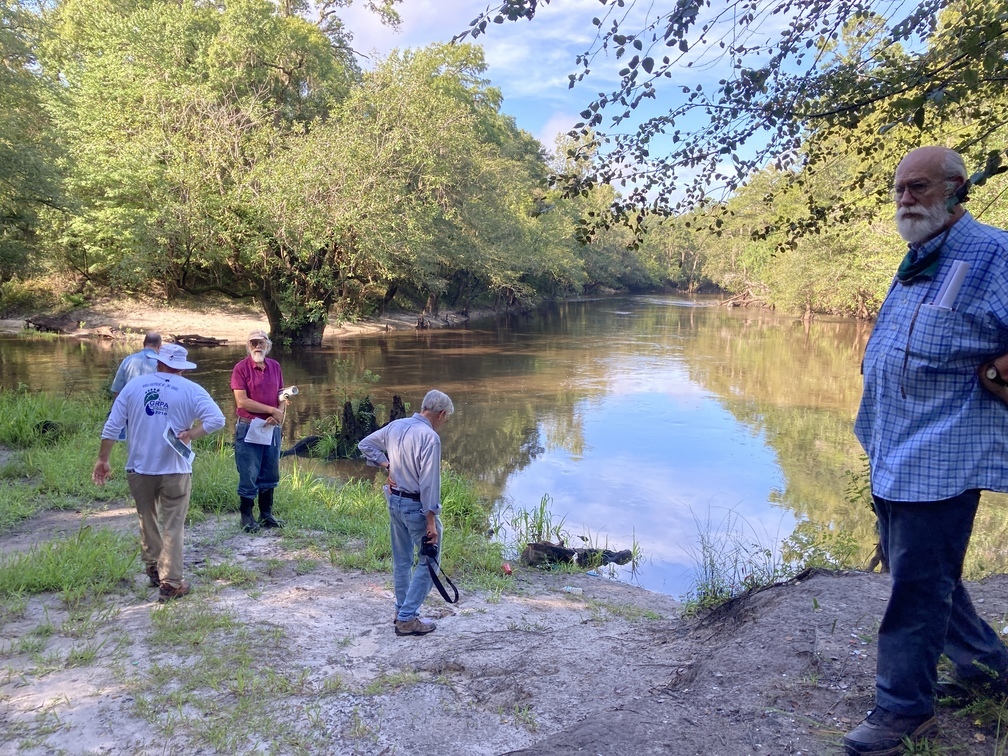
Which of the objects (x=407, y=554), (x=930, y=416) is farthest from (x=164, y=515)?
(x=930, y=416)

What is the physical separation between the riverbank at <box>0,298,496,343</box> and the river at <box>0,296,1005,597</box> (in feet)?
8.78

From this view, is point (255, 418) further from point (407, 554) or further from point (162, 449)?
point (407, 554)

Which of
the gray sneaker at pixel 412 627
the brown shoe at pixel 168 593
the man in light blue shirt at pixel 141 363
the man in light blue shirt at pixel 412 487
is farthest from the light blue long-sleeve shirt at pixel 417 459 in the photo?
the man in light blue shirt at pixel 141 363

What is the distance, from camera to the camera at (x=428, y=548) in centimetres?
450

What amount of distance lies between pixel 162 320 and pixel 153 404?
89.5ft

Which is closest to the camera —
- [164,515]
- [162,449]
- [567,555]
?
[162,449]

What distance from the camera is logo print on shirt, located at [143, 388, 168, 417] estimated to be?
488 centimetres

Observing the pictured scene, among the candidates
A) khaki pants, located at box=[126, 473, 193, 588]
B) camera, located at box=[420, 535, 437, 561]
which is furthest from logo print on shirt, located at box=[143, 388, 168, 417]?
camera, located at box=[420, 535, 437, 561]

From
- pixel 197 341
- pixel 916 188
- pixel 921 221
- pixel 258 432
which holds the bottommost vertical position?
pixel 197 341

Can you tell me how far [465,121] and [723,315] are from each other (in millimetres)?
30286

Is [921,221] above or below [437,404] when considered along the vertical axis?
above

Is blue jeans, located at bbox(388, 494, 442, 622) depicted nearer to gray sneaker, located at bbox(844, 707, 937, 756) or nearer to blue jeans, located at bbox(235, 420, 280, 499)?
blue jeans, located at bbox(235, 420, 280, 499)

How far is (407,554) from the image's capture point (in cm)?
477

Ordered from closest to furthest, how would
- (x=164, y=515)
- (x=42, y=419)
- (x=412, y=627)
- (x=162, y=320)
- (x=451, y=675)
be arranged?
1. (x=451, y=675)
2. (x=412, y=627)
3. (x=164, y=515)
4. (x=42, y=419)
5. (x=162, y=320)
